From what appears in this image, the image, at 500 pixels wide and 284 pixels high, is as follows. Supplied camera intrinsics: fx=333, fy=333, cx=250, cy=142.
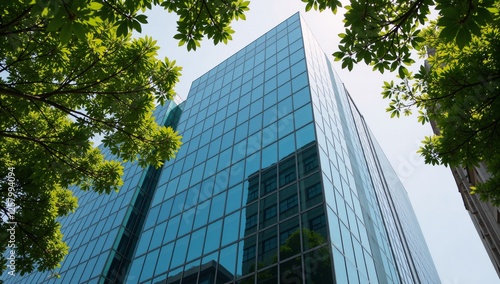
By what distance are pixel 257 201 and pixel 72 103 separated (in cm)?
1039

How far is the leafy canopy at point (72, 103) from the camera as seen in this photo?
5926mm

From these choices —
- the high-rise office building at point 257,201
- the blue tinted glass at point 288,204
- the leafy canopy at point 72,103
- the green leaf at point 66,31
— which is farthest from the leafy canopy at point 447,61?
the blue tinted glass at point 288,204

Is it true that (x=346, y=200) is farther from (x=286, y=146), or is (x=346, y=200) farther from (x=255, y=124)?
(x=255, y=124)

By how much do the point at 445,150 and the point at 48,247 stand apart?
9.68 metres

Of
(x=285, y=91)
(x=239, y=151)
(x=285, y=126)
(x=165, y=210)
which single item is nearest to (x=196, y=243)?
(x=165, y=210)

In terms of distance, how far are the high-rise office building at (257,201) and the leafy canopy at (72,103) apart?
7.28 meters

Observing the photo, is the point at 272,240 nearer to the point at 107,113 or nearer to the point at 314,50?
the point at 107,113

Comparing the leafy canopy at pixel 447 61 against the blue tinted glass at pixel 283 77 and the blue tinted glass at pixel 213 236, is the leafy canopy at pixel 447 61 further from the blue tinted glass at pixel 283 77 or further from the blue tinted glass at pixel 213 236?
the blue tinted glass at pixel 283 77

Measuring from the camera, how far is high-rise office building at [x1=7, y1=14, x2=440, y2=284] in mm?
13594

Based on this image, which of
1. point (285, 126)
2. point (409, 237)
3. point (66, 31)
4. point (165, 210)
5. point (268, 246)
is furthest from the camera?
point (409, 237)

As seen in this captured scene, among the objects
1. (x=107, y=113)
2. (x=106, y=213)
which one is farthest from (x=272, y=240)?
(x=106, y=213)

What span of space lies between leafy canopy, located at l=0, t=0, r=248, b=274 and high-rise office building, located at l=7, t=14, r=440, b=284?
7.28 meters

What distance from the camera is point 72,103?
7.90 m

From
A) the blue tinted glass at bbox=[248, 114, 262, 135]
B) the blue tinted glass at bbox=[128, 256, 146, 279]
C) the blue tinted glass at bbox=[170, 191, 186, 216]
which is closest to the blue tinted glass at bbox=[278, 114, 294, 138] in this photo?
the blue tinted glass at bbox=[248, 114, 262, 135]
